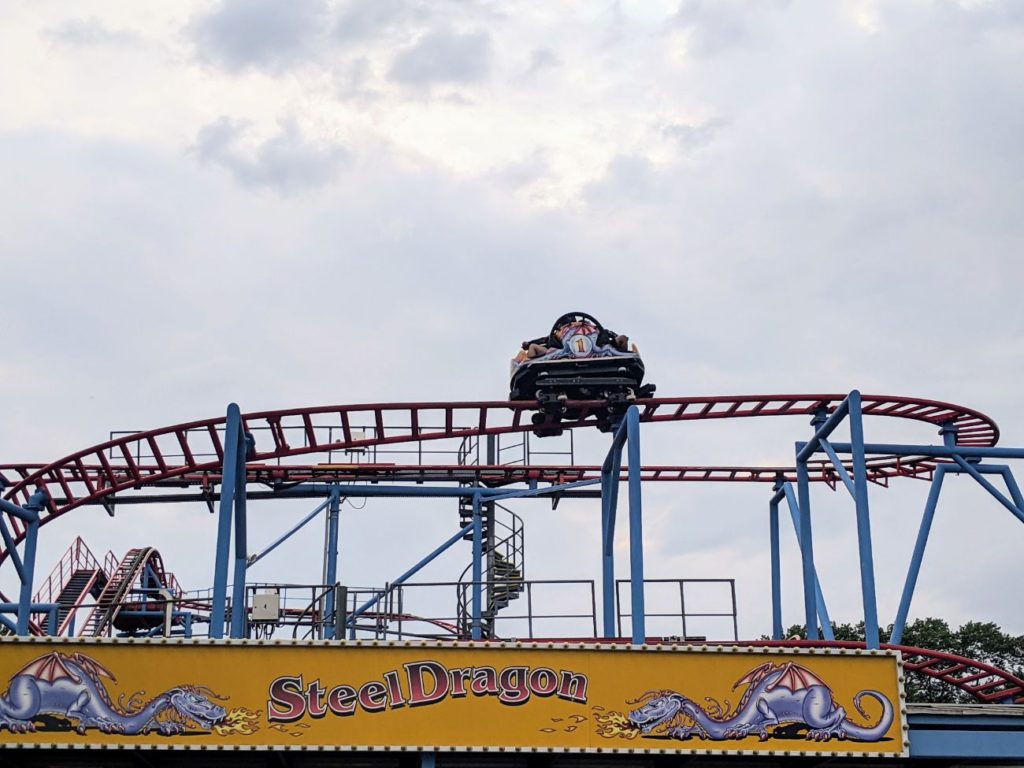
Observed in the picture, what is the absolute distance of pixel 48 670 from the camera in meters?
14.4

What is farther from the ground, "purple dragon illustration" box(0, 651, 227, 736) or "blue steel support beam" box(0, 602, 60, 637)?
"blue steel support beam" box(0, 602, 60, 637)

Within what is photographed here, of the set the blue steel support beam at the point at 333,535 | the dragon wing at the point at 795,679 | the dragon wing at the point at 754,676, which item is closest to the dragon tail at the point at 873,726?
the dragon wing at the point at 795,679

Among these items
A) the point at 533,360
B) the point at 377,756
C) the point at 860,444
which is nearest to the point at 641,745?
the point at 377,756

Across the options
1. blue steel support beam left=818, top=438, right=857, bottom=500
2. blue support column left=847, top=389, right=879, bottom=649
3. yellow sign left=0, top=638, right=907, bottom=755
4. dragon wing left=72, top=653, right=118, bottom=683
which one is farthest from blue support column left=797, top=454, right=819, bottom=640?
dragon wing left=72, top=653, right=118, bottom=683

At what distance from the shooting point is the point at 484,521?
2789 centimetres

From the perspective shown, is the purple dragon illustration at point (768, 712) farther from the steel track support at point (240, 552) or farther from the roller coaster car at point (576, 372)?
the roller coaster car at point (576, 372)

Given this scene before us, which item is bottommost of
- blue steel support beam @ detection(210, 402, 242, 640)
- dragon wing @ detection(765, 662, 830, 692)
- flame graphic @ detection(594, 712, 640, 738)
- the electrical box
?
flame graphic @ detection(594, 712, 640, 738)

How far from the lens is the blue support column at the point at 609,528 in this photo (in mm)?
20562

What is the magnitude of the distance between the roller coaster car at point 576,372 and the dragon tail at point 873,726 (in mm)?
9093

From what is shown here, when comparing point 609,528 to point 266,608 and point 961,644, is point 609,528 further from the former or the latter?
point 961,644

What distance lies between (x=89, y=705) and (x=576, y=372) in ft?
36.1

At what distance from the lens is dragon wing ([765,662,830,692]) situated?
48.2ft

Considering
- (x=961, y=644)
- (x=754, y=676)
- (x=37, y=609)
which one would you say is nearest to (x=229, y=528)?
(x=754, y=676)

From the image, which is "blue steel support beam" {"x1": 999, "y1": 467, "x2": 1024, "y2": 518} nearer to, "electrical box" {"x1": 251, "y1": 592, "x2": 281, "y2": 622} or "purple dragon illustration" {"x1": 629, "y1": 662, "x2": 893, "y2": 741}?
"purple dragon illustration" {"x1": 629, "y1": 662, "x2": 893, "y2": 741}
